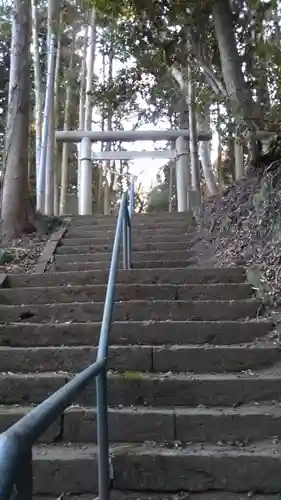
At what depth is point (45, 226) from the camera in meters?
7.34

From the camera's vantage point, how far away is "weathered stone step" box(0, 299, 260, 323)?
414cm

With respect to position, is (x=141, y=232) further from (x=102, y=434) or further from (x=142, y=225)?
(x=102, y=434)

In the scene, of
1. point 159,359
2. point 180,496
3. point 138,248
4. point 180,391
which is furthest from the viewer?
point 138,248

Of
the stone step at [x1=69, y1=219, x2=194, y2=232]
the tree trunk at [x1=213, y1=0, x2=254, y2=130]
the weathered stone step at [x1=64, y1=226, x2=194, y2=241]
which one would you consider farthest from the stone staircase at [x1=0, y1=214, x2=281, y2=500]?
the tree trunk at [x1=213, y1=0, x2=254, y2=130]

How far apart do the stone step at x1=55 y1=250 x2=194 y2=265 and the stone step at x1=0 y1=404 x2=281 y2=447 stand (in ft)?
9.85

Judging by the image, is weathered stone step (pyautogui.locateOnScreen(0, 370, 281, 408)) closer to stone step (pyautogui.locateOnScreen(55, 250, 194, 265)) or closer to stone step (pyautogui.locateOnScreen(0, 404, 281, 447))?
stone step (pyautogui.locateOnScreen(0, 404, 281, 447))

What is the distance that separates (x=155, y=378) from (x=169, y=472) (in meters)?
0.69

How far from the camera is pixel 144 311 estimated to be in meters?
4.18

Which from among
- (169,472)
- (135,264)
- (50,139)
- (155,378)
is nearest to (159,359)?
(155,378)

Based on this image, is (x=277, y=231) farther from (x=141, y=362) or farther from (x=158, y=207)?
(x=158, y=207)

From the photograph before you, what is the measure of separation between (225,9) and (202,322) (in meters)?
4.99

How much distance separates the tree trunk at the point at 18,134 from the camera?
7121 millimetres

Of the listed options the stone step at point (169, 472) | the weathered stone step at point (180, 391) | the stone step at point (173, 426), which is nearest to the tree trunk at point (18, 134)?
the weathered stone step at point (180, 391)

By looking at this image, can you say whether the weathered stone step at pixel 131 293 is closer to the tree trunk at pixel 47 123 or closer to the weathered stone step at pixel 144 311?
the weathered stone step at pixel 144 311
